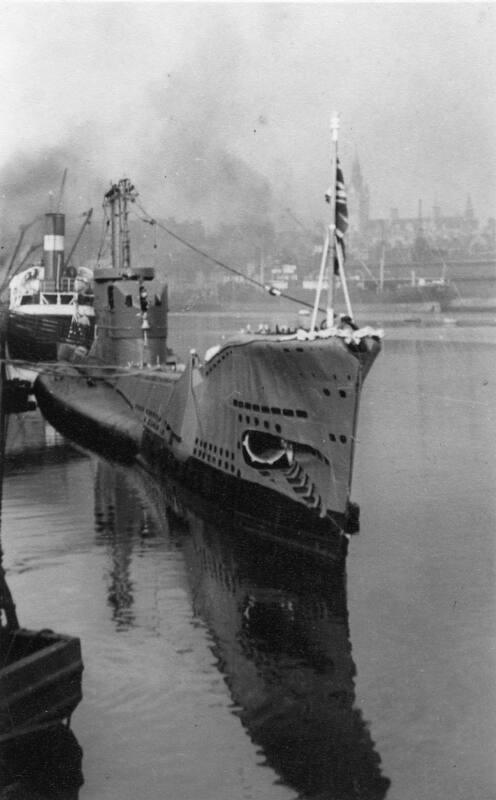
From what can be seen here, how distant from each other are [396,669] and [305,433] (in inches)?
190

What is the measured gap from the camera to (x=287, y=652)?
10125 millimetres

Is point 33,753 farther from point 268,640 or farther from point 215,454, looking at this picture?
point 215,454

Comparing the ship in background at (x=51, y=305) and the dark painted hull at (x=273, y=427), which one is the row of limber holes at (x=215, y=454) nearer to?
the dark painted hull at (x=273, y=427)

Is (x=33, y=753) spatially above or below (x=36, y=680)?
below

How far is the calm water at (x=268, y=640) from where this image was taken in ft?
25.0

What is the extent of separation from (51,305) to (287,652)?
3390cm

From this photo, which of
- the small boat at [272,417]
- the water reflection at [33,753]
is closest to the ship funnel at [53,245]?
the small boat at [272,417]

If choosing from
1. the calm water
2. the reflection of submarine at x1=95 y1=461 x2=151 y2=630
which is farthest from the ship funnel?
the calm water

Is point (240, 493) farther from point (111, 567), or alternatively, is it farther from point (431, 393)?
point (431, 393)

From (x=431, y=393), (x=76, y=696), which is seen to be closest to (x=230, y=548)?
(x=76, y=696)

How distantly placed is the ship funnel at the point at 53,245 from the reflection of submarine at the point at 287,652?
1202 inches

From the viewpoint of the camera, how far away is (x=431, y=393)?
34156 mm

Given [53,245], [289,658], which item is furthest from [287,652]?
[53,245]

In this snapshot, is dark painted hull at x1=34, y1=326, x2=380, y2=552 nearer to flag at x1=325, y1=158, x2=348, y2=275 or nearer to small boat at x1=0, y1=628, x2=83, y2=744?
flag at x1=325, y1=158, x2=348, y2=275
